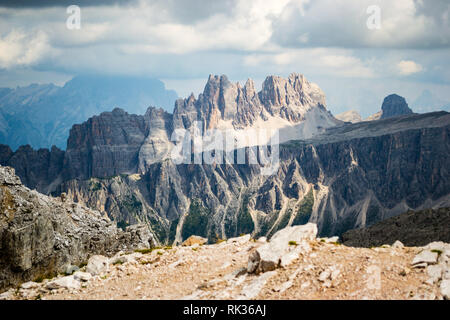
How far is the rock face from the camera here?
42.3m

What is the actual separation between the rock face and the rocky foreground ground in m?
6.22

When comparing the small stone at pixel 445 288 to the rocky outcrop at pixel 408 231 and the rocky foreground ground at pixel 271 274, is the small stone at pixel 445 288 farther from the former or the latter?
the rocky outcrop at pixel 408 231

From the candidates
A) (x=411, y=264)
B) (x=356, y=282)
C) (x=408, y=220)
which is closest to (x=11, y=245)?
(x=356, y=282)

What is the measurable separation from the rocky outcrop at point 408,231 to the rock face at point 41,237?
70139 mm

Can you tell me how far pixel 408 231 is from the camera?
11119cm

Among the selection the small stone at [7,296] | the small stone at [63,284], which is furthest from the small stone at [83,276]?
the small stone at [7,296]

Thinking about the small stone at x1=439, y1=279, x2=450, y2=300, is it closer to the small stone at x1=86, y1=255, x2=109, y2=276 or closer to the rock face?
the small stone at x1=86, y1=255, x2=109, y2=276

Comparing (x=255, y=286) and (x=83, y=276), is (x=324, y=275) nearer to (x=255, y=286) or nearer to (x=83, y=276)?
(x=255, y=286)

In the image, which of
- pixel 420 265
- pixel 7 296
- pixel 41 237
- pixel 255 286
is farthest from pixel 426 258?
pixel 41 237

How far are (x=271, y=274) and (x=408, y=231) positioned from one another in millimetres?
91758
